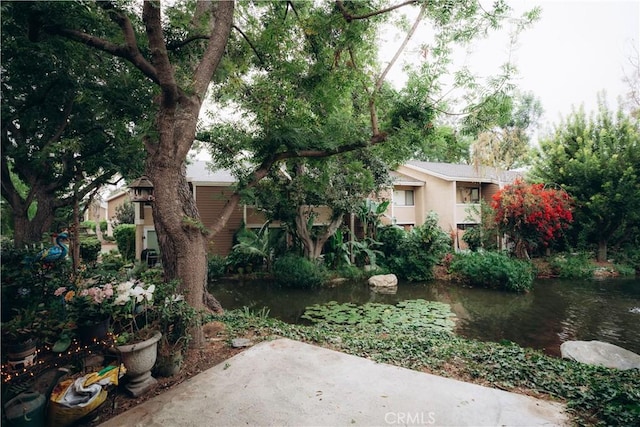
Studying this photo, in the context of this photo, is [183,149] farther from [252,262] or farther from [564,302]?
[564,302]

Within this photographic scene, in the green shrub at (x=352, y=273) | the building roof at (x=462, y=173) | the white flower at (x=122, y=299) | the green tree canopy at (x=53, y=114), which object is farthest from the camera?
the building roof at (x=462, y=173)

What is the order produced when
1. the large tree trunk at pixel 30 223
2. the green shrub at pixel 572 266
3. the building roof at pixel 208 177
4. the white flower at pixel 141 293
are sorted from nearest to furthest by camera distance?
the white flower at pixel 141 293 → the large tree trunk at pixel 30 223 → the green shrub at pixel 572 266 → the building roof at pixel 208 177

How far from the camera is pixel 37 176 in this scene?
6.74 m

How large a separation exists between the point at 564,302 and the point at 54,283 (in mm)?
12660

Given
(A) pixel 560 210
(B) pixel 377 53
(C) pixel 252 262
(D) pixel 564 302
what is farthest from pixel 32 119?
(A) pixel 560 210

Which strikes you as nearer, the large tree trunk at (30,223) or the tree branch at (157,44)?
the tree branch at (157,44)

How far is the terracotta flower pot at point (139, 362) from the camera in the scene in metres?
3.25

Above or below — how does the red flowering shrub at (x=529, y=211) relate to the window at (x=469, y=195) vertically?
below

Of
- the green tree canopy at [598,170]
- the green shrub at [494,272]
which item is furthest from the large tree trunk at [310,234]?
the green tree canopy at [598,170]

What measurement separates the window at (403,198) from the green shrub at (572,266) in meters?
7.73

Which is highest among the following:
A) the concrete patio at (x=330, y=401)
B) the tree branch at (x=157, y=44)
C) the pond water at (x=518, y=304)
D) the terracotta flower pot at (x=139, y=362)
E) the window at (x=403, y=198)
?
the tree branch at (x=157, y=44)

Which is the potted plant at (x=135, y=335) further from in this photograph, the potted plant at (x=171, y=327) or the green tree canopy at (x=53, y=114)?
the green tree canopy at (x=53, y=114)

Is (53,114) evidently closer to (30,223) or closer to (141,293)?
(30,223)

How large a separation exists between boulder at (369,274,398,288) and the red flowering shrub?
5713 mm
